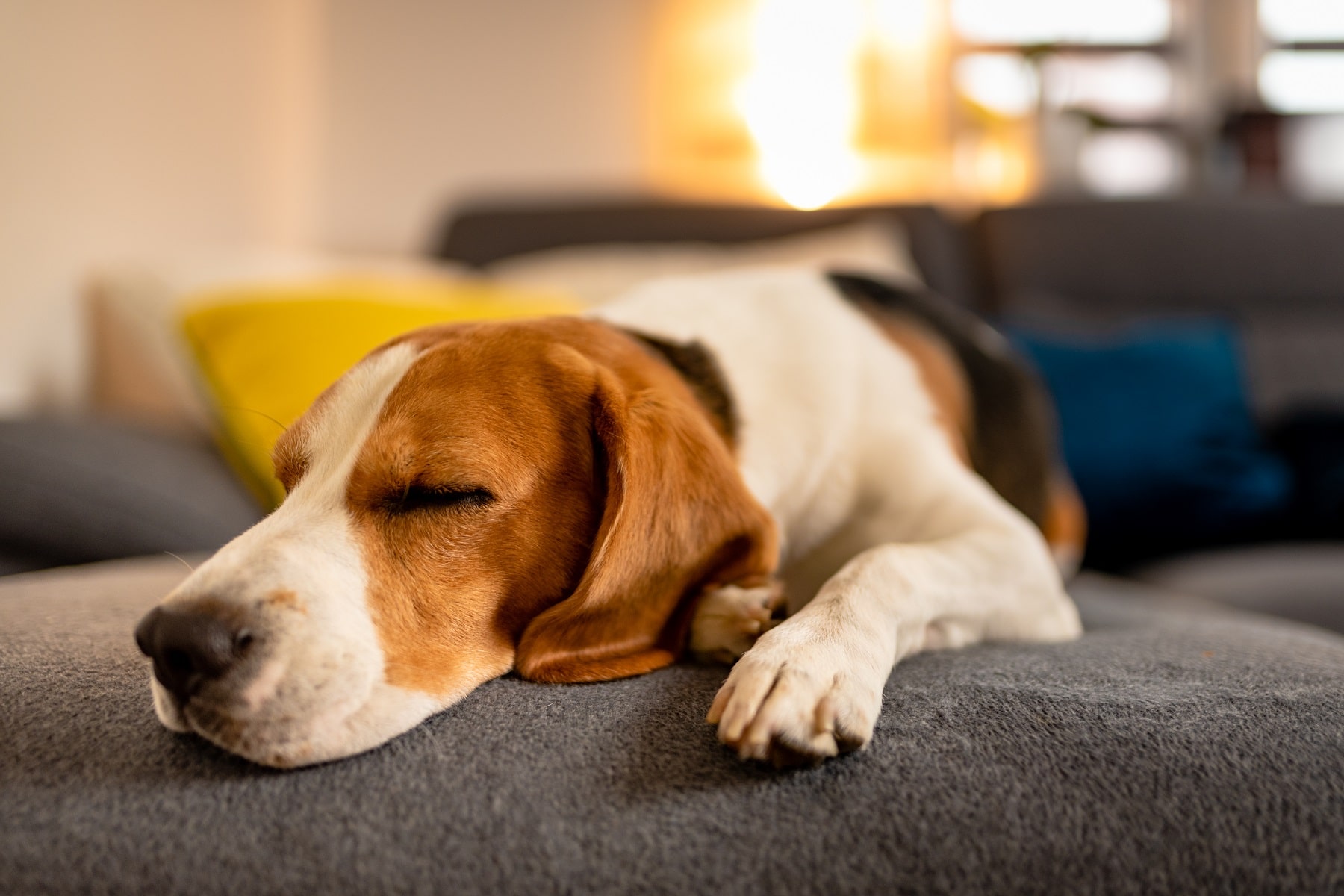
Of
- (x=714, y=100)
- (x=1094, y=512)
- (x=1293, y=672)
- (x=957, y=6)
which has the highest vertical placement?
(x=957, y=6)

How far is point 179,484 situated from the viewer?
175 cm

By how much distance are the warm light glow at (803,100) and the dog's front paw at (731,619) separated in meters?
3.64

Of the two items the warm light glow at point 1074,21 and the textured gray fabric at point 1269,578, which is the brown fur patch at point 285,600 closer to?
the textured gray fabric at point 1269,578

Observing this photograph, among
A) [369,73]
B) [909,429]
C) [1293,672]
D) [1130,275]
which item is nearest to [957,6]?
[1130,275]

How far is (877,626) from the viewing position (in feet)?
3.35

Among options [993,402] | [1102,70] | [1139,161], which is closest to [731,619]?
[993,402]

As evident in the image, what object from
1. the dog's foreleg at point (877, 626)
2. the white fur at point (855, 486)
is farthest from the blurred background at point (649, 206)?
the dog's foreleg at point (877, 626)

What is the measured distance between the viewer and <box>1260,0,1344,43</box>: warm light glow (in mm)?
4969

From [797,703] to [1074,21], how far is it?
523 centimetres

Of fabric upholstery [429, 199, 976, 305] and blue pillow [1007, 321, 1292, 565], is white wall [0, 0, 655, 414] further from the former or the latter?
→ blue pillow [1007, 321, 1292, 565]

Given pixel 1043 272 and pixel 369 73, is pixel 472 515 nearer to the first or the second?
pixel 1043 272

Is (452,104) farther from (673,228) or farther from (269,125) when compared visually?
(673,228)

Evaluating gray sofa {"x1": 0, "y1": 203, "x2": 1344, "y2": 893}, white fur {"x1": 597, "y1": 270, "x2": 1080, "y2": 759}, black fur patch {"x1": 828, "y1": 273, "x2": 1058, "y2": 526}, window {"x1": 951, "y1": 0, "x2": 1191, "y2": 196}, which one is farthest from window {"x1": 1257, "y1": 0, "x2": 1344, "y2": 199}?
gray sofa {"x1": 0, "y1": 203, "x2": 1344, "y2": 893}

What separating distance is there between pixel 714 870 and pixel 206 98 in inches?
126
